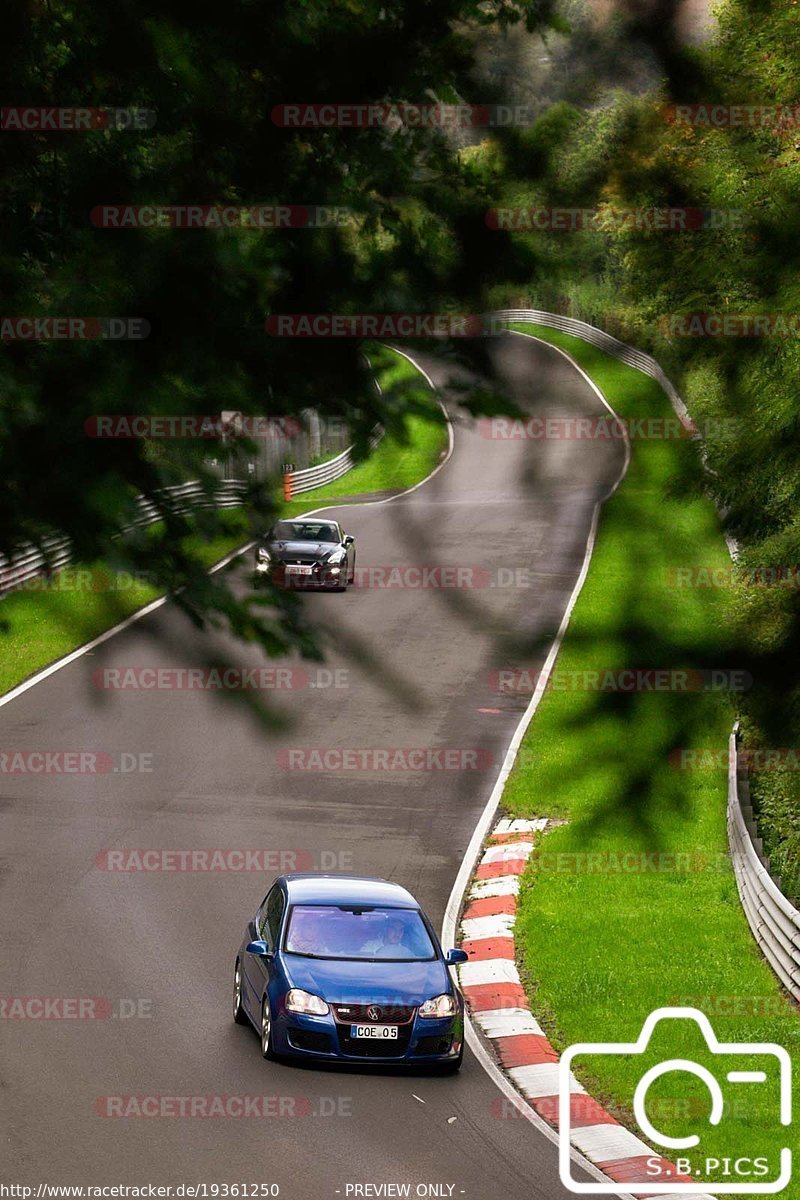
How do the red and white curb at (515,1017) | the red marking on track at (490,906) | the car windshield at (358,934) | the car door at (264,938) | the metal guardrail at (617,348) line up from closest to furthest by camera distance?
the metal guardrail at (617,348), the red and white curb at (515,1017), the car door at (264,938), the car windshield at (358,934), the red marking on track at (490,906)

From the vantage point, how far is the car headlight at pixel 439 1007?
1323cm

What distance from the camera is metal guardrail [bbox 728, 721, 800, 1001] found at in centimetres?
1542

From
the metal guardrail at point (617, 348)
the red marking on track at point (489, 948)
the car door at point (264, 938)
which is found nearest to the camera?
the metal guardrail at point (617, 348)

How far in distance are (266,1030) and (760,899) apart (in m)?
6.02

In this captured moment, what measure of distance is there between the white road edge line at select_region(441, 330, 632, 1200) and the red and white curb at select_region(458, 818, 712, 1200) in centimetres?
9

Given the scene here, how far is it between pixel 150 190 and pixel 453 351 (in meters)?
0.72

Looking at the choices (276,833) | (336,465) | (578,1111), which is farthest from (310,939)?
(336,465)

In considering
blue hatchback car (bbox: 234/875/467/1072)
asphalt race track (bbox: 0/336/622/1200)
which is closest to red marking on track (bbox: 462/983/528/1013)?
blue hatchback car (bbox: 234/875/467/1072)

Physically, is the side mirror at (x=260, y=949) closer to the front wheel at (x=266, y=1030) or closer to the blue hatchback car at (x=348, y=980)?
the blue hatchback car at (x=348, y=980)

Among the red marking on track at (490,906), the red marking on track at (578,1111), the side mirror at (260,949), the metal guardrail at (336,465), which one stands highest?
the metal guardrail at (336,465)

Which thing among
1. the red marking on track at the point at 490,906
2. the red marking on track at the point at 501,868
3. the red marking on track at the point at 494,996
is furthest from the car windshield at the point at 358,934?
the red marking on track at the point at 501,868

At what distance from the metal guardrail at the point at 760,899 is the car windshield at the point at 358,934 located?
3160mm

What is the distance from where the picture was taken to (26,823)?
20.0 metres

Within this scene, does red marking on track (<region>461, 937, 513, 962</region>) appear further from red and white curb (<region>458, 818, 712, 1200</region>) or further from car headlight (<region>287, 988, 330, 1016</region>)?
car headlight (<region>287, 988, 330, 1016</region>)
